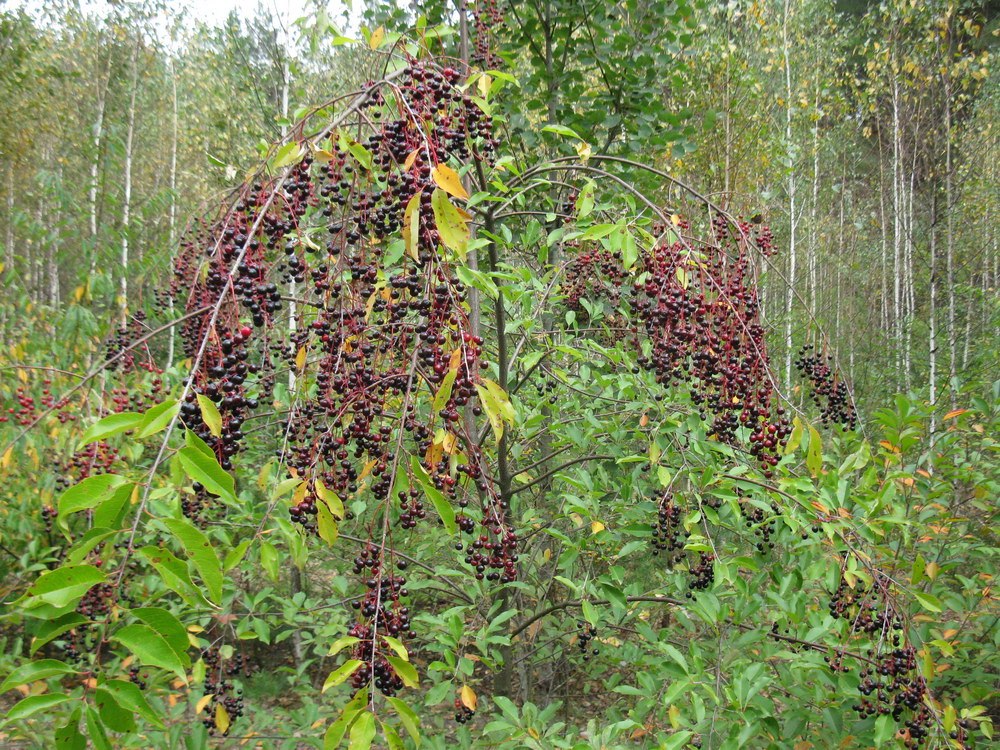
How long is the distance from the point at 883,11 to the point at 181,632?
12.7 m

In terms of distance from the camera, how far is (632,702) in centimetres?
481

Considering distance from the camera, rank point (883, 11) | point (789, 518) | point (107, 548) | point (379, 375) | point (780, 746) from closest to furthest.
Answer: point (107, 548), point (379, 375), point (789, 518), point (780, 746), point (883, 11)

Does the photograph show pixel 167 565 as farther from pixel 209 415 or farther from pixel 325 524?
pixel 325 524

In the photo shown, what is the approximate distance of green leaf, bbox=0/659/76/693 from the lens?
2.85ft

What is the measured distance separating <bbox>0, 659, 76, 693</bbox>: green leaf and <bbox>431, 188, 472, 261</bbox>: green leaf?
0.86 metres

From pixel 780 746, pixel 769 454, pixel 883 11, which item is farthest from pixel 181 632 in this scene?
pixel 883 11

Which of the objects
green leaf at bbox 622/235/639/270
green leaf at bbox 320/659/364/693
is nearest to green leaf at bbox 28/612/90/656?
green leaf at bbox 320/659/364/693

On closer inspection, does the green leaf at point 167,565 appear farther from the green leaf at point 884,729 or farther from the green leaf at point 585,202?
the green leaf at point 884,729

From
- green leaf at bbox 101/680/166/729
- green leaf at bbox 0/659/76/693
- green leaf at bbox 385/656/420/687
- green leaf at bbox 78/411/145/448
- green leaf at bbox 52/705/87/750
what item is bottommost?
green leaf at bbox 385/656/420/687

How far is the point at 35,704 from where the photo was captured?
913mm

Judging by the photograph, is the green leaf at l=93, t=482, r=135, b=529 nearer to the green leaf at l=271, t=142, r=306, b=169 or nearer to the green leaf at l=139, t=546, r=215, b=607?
the green leaf at l=139, t=546, r=215, b=607

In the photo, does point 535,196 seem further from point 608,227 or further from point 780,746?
point 780,746

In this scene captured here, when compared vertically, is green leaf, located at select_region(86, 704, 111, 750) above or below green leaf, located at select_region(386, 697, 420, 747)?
above

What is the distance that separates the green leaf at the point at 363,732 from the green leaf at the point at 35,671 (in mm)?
446
